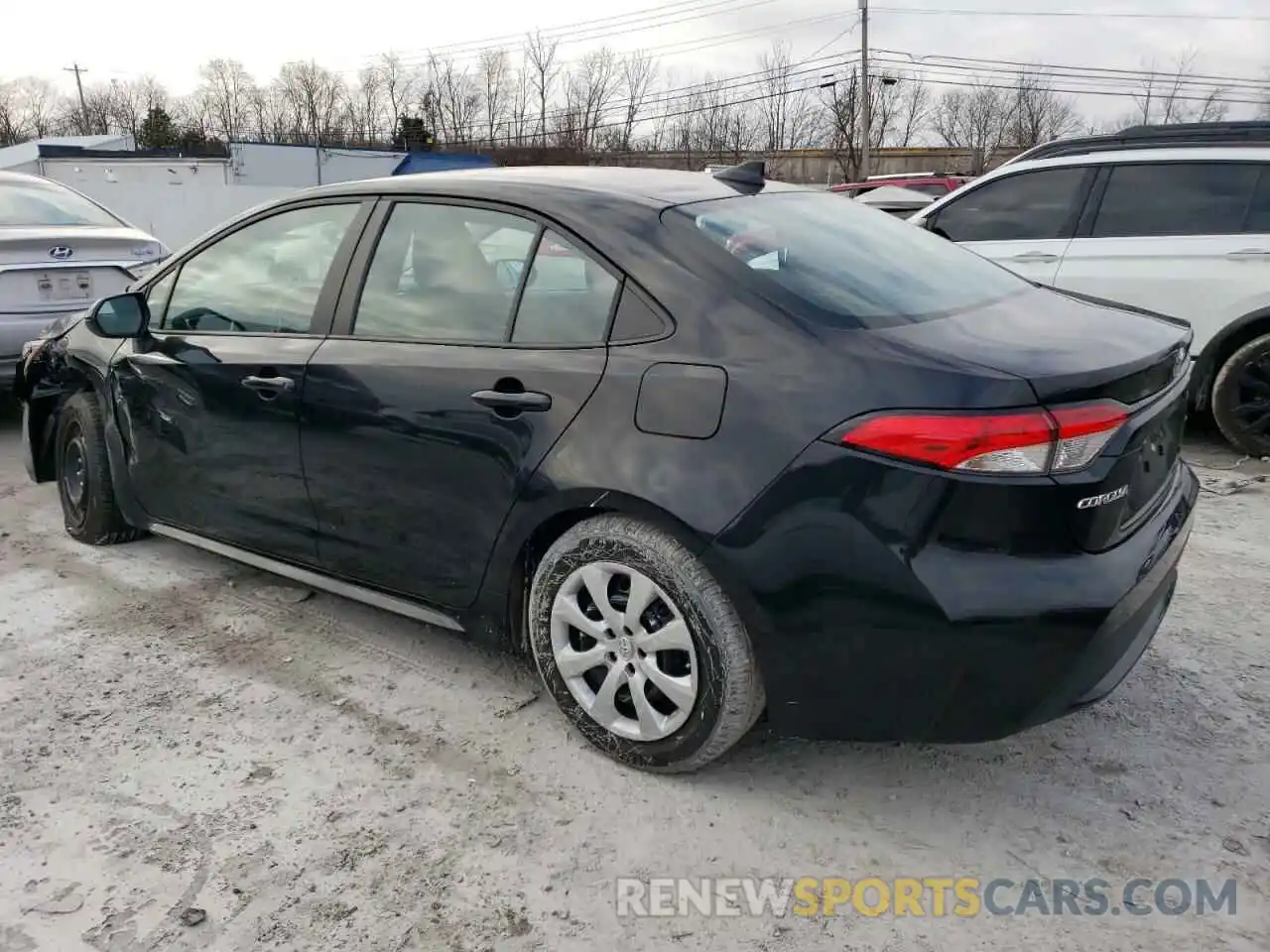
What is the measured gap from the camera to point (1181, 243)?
570cm

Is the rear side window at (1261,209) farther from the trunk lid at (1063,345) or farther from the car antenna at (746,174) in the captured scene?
the car antenna at (746,174)

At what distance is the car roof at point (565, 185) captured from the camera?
2.80m

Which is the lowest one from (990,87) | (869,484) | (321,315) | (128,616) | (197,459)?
(128,616)

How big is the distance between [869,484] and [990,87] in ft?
230

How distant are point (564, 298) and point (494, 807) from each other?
4.54 feet

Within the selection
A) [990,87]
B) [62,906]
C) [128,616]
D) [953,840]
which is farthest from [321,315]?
[990,87]

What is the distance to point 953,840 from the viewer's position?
239 cm

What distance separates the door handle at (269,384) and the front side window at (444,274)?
302 mm

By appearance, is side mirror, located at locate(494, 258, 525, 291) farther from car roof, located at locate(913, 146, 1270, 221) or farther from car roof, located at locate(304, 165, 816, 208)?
car roof, located at locate(913, 146, 1270, 221)

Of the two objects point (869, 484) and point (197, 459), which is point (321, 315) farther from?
point (869, 484)

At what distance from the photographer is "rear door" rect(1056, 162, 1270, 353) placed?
552cm

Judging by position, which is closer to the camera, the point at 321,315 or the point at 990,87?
the point at 321,315

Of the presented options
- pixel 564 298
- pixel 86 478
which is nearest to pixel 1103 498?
pixel 564 298

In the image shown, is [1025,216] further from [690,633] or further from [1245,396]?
[690,633]
